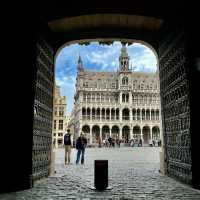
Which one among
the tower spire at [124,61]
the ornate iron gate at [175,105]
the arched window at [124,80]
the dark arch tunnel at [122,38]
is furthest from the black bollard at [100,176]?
the tower spire at [124,61]

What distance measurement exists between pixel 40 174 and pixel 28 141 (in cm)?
140

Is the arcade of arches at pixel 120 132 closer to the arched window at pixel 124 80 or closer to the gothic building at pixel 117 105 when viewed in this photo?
the gothic building at pixel 117 105

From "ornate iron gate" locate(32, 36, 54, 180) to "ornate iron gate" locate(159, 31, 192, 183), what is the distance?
3.28 m

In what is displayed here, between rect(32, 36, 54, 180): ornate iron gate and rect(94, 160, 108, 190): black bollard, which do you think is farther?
rect(32, 36, 54, 180): ornate iron gate

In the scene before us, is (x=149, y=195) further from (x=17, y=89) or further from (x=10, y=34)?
(x=10, y=34)

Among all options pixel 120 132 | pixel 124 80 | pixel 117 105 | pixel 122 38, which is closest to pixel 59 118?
pixel 117 105

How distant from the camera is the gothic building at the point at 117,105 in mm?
73312

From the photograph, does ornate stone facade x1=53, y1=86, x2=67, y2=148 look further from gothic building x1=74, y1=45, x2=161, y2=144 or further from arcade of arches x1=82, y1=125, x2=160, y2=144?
arcade of arches x1=82, y1=125, x2=160, y2=144

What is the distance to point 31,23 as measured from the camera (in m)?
6.54

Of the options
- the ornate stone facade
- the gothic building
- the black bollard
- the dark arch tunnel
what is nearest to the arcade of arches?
the gothic building

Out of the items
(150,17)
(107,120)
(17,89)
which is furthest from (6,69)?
(107,120)

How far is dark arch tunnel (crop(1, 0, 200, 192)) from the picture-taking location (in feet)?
20.1

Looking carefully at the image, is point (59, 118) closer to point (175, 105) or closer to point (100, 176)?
point (175, 105)

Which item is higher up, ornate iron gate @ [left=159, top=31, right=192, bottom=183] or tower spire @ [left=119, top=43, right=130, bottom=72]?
tower spire @ [left=119, top=43, right=130, bottom=72]
